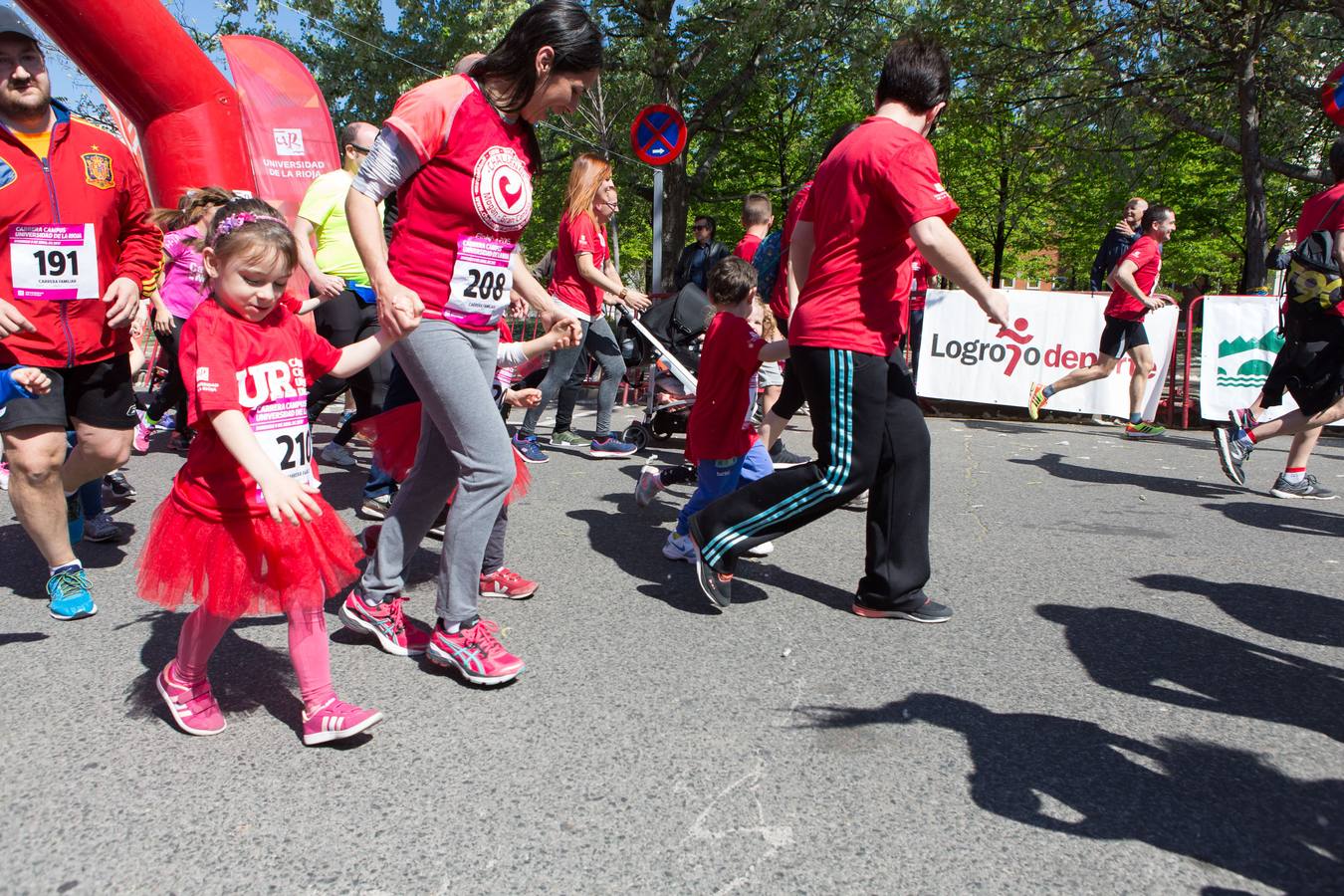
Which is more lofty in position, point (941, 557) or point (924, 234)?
point (924, 234)

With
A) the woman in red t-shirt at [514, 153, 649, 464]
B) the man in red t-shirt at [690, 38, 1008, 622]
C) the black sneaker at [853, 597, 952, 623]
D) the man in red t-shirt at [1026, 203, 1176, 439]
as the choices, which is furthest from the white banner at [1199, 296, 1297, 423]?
the man in red t-shirt at [690, 38, 1008, 622]

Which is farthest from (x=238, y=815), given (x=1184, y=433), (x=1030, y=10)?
(x=1030, y=10)

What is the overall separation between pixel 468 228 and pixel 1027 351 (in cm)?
877

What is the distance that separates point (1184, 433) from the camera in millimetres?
9844

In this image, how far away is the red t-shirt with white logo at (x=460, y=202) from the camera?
3.04m

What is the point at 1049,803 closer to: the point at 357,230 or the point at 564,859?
the point at 564,859

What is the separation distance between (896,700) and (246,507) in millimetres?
1966

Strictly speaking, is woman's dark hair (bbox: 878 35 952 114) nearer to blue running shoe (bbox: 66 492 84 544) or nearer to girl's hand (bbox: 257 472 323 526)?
girl's hand (bbox: 257 472 323 526)

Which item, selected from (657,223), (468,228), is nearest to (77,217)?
(468,228)

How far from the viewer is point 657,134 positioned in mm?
10117

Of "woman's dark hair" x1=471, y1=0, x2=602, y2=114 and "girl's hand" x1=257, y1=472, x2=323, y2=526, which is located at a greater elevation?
"woman's dark hair" x1=471, y1=0, x2=602, y2=114

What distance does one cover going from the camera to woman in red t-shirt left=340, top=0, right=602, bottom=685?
3025mm

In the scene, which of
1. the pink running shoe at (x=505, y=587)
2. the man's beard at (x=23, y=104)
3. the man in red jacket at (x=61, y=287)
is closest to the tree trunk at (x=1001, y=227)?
the pink running shoe at (x=505, y=587)

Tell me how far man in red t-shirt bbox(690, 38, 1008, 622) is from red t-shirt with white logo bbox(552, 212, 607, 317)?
331 cm
